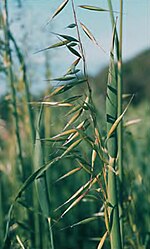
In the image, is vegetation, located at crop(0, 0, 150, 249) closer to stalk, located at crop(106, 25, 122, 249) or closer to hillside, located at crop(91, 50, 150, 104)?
stalk, located at crop(106, 25, 122, 249)

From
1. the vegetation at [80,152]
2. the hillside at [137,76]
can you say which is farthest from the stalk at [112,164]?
the hillside at [137,76]

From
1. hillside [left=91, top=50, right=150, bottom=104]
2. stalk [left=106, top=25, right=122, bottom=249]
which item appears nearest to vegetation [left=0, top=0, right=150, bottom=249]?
stalk [left=106, top=25, right=122, bottom=249]

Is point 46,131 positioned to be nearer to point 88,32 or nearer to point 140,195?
point 140,195

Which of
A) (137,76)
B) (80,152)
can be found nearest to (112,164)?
(80,152)

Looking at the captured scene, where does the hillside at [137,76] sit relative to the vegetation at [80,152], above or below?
below

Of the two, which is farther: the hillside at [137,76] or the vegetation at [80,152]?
the hillside at [137,76]

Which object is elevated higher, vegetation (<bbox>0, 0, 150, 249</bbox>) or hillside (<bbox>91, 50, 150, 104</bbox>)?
vegetation (<bbox>0, 0, 150, 249</bbox>)

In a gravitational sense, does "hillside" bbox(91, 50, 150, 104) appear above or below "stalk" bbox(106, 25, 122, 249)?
below

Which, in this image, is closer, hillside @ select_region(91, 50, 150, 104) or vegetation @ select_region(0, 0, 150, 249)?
vegetation @ select_region(0, 0, 150, 249)

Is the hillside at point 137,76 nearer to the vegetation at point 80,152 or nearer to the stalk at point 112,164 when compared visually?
the vegetation at point 80,152
